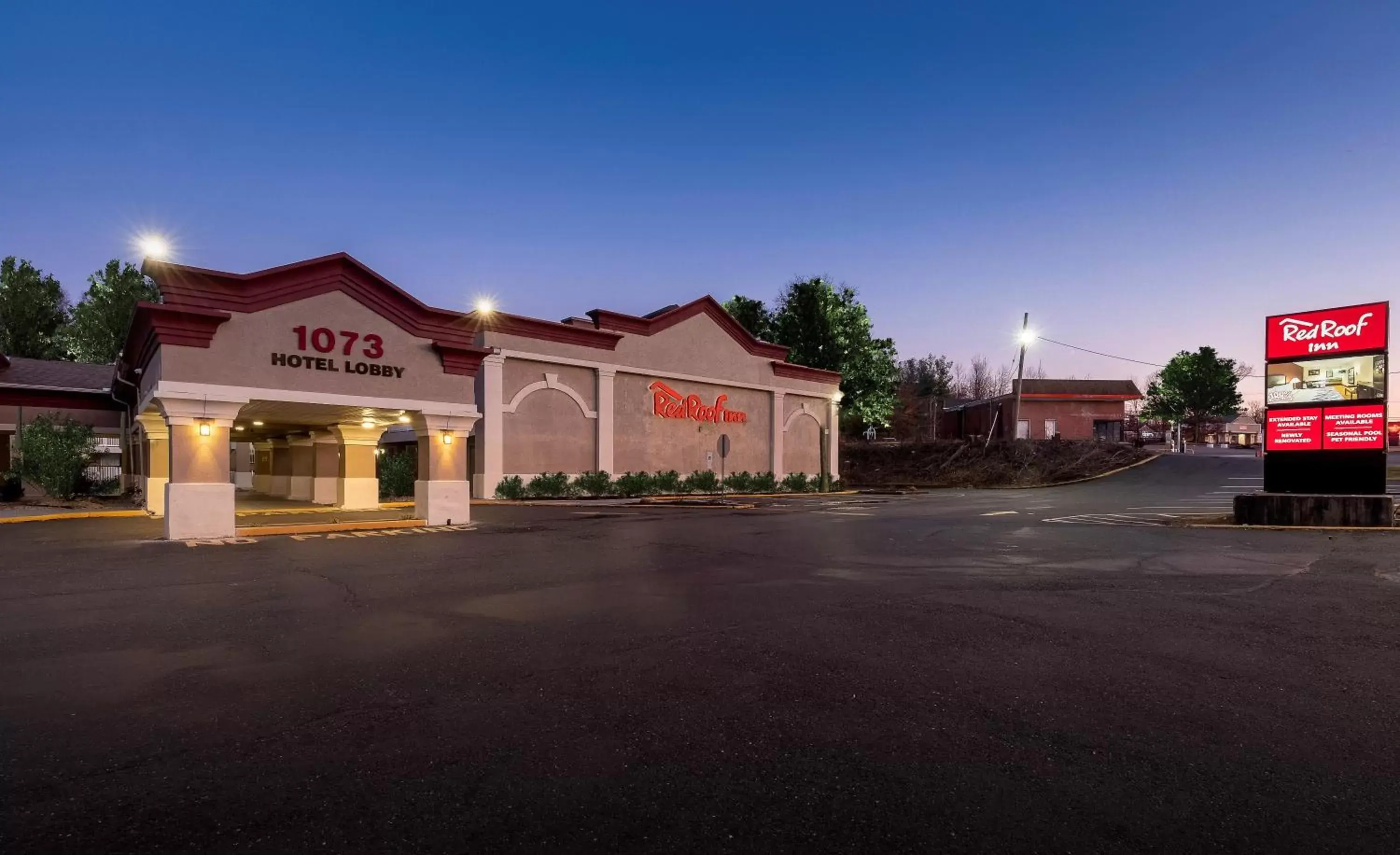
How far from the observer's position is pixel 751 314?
5341cm

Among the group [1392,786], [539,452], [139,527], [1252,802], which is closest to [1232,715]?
[1392,786]

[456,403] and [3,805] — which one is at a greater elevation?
[456,403]

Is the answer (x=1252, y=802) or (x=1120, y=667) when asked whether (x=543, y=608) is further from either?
(x=1252, y=802)

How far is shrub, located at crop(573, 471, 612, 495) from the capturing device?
2805 cm

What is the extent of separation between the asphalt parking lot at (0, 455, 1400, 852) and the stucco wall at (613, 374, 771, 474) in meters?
19.9

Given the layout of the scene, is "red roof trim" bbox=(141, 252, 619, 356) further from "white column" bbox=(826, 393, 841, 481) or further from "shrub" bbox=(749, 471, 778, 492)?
"white column" bbox=(826, 393, 841, 481)

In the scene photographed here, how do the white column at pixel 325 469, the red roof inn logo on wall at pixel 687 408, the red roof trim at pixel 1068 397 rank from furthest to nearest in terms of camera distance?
the red roof trim at pixel 1068 397, the red roof inn logo on wall at pixel 687 408, the white column at pixel 325 469

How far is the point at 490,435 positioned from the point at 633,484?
6826mm

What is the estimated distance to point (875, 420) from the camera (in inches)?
1983

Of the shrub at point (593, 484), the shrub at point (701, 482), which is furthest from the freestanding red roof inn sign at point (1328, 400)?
the shrub at point (593, 484)

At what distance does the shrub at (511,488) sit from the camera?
25.5 metres

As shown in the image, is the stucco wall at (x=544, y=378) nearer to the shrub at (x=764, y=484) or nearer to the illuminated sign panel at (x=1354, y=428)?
the shrub at (x=764, y=484)

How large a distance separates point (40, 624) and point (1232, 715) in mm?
10405

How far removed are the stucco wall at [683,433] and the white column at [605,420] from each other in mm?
446
